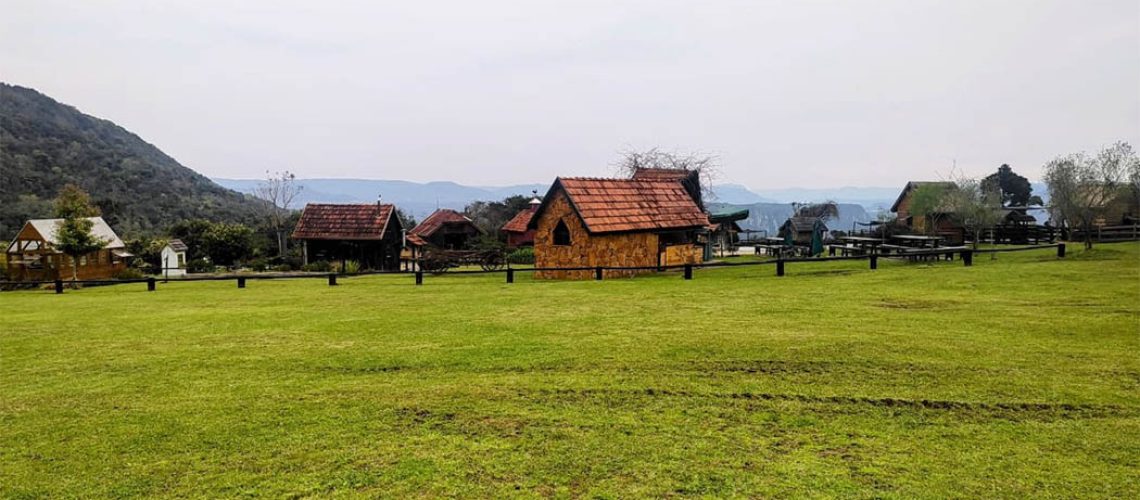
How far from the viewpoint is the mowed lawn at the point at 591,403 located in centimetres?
482

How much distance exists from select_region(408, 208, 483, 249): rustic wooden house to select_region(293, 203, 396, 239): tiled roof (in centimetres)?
819

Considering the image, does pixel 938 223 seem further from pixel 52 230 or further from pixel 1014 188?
pixel 52 230

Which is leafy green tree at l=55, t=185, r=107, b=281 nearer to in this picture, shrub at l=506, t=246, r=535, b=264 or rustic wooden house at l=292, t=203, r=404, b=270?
rustic wooden house at l=292, t=203, r=404, b=270

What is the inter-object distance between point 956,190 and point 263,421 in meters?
42.6

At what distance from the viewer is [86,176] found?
68312 millimetres

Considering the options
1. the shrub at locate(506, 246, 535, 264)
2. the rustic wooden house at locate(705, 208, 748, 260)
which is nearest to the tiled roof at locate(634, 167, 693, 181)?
the rustic wooden house at locate(705, 208, 748, 260)

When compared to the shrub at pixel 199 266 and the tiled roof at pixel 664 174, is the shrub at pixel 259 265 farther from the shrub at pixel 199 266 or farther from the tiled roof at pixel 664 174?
the tiled roof at pixel 664 174

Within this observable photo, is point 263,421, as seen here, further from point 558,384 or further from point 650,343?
point 650,343

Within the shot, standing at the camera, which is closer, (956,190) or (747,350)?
(747,350)

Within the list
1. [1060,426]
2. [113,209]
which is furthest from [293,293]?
[113,209]

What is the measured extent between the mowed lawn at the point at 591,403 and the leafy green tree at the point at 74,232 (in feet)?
81.6

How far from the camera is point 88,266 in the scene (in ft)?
118

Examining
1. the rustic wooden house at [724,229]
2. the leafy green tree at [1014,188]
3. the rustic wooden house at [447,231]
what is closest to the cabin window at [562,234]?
the rustic wooden house at [724,229]

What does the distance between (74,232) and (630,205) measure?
95.2 feet
